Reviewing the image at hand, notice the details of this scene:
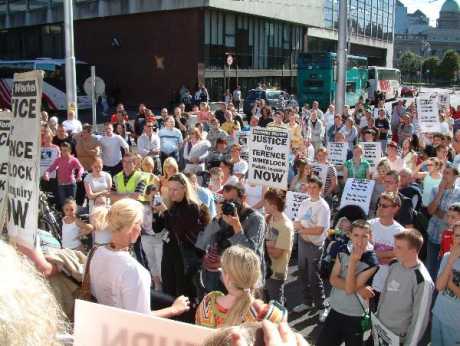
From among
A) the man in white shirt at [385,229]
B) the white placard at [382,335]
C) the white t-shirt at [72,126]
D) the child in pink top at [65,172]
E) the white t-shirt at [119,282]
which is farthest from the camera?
the white t-shirt at [72,126]

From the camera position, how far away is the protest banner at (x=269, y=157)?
7.62 metres

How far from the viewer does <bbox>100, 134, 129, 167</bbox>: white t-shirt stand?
11.0 meters

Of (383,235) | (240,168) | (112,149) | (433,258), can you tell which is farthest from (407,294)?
(112,149)

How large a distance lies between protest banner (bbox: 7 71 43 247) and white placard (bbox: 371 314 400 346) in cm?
274

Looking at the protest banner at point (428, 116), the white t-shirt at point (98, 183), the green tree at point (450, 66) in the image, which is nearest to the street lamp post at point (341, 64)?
the protest banner at point (428, 116)

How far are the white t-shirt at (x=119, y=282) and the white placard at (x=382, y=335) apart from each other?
6.29ft

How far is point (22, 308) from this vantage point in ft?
5.31

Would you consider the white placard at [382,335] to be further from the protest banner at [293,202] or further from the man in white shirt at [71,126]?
the man in white shirt at [71,126]

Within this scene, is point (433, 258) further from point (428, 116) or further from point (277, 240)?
point (428, 116)

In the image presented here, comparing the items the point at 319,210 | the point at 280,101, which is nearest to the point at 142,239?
the point at 319,210

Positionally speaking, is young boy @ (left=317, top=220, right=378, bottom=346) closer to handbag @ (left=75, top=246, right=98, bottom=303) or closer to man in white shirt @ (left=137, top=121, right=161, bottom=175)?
handbag @ (left=75, top=246, right=98, bottom=303)

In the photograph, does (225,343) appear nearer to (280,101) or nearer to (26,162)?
(26,162)

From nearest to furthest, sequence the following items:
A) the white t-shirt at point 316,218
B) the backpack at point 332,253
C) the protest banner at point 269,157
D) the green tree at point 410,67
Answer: the backpack at point 332,253, the white t-shirt at point 316,218, the protest banner at point 269,157, the green tree at point 410,67

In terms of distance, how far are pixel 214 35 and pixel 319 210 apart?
3276cm
